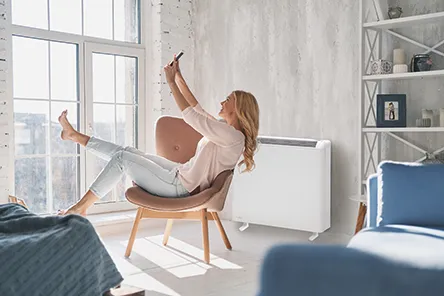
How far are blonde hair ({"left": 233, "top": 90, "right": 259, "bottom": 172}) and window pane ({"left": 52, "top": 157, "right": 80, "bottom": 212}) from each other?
175cm

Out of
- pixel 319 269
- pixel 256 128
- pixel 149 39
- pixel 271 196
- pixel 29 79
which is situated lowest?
pixel 271 196

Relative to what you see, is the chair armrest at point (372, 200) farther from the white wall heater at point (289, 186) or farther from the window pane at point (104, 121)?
the window pane at point (104, 121)

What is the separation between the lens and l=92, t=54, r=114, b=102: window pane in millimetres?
4703

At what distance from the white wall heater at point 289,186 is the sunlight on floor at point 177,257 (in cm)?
75

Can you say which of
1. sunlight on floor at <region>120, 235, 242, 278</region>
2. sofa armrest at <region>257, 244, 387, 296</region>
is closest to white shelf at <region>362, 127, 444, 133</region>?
sunlight on floor at <region>120, 235, 242, 278</region>

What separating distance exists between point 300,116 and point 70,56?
6.67 ft

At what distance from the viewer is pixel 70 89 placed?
4.53 m

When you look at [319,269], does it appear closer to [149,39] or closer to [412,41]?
[412,41]

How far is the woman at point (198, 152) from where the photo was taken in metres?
3.44

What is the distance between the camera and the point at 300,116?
464 cm

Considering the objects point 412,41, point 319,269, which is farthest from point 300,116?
point 319,269

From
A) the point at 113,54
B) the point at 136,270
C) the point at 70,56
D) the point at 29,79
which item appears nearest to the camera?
the point at 136,270

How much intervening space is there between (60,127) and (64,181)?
46cm

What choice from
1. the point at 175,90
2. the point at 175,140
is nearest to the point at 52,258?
the point at 175,90
